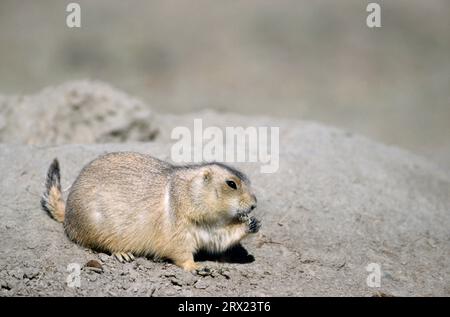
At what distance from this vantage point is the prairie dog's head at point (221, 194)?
18.2 ft

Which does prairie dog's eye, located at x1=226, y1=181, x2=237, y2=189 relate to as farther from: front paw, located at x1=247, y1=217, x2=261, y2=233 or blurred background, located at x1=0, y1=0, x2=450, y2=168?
blurred background, located at x1=0, y1=0, x2=450, y2=168

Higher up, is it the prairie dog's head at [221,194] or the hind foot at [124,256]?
the prairie dog's head at [221,194]

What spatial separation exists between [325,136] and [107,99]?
3.60m

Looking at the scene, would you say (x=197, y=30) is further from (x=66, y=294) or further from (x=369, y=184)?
(x=66, y=294)

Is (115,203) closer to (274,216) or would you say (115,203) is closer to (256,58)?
(274,216)

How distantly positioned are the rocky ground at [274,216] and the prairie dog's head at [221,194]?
58cm

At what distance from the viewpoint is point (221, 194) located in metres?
5.58

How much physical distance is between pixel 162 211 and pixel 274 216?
5.13 ft

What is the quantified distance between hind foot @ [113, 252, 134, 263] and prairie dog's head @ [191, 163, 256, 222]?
2.76 ft

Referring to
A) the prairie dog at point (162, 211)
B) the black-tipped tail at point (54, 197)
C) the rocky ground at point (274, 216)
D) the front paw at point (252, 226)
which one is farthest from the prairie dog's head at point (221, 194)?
the black-tipped tail at point (54, 197)

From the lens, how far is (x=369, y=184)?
793 centimetres

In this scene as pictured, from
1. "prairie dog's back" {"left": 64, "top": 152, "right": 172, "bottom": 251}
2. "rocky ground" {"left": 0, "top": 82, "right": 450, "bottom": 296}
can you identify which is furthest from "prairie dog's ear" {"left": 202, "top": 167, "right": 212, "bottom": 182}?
"rocky ground" {"left": 0, "top": 82, "right": 450, "bottom": 296}

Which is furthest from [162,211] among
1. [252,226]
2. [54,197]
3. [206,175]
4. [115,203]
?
[54,197]

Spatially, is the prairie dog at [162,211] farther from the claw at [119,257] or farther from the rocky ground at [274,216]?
the rocky ground at [274,216]
